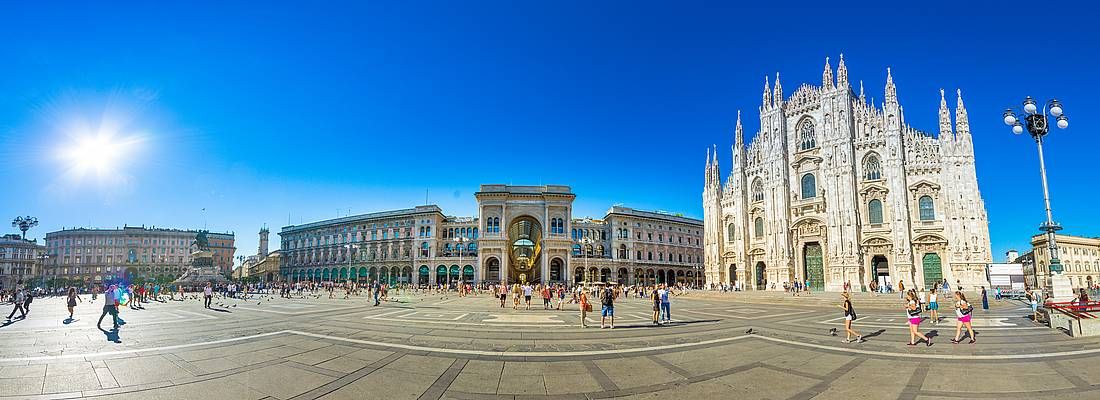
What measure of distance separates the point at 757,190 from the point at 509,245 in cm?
3522

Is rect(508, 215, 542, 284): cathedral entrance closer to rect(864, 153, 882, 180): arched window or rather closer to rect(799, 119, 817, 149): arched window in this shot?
rect(799, 119, 817, 149): arched window

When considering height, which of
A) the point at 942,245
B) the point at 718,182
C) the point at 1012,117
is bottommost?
the point at 942,245

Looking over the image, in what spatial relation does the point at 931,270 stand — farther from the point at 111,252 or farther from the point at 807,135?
the point at 111,252

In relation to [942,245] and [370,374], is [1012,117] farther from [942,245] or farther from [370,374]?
[942,245]

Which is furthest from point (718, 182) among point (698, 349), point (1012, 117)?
point (698, 349)

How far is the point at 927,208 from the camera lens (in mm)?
43344

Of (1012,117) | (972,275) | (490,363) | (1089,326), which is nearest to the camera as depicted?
(490,363)

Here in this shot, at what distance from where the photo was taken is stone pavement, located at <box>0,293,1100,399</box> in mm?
7160

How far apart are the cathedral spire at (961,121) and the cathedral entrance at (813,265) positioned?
14.8 meters

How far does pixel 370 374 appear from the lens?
8289 millimetres

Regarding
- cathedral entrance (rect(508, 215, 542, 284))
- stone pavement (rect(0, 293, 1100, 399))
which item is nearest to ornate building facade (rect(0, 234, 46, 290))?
cathedral entrance (rect(508, 215, 542, 284))

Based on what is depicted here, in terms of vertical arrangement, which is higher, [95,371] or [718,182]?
[718,182]

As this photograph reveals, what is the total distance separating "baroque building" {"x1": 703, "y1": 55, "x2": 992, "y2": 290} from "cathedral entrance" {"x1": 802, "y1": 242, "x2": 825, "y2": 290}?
0.33ft

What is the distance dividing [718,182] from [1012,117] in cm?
4105
